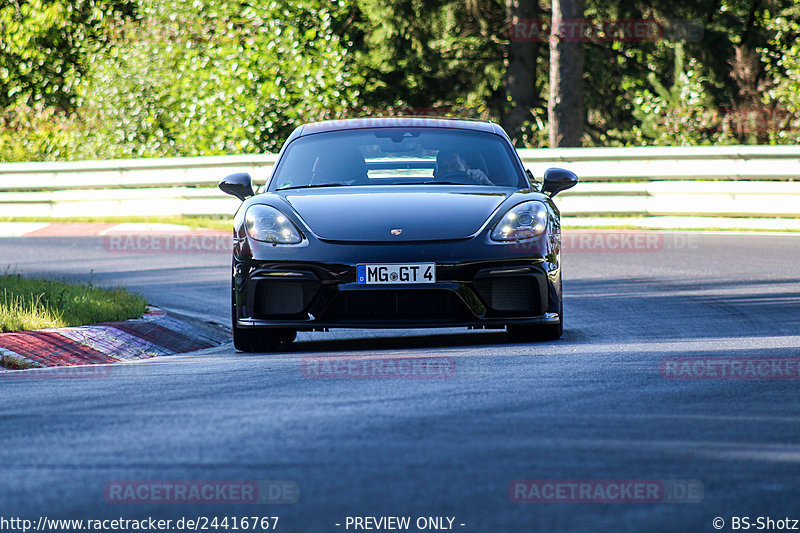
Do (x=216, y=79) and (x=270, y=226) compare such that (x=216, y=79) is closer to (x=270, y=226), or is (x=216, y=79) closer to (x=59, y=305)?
(x=59, y=305)

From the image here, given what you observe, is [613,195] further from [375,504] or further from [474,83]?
[375,504]

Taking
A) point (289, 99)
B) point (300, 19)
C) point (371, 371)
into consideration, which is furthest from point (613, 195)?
point (371, 371)

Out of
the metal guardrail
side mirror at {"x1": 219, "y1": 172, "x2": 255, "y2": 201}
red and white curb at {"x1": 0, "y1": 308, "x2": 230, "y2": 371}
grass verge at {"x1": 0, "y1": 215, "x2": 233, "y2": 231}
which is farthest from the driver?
grass verge at {"x1": 0, "y1": 215, "x2": 233, "y2": 231}

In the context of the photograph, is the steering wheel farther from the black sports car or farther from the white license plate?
the white license plate

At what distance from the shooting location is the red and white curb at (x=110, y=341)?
763 cm

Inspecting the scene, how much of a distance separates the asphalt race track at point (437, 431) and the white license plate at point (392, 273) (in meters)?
0.41

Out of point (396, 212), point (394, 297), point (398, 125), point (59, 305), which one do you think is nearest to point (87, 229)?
point (59, 305)

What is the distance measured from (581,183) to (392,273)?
11.3 metres

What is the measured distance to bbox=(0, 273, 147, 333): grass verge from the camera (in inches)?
322

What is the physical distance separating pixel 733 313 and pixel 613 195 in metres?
8.91

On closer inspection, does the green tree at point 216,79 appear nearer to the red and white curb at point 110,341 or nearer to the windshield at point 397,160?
the windshield at point 397,160

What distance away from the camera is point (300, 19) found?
2459 centimetres

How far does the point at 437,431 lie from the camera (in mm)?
4797

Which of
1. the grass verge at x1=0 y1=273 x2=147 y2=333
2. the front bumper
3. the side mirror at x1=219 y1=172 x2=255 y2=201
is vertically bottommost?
the grass verge at x1=0 y1=273 x2=147 y2=333
